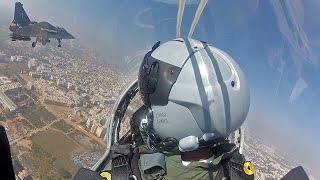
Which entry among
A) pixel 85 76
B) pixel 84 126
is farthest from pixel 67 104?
pixel 85 76

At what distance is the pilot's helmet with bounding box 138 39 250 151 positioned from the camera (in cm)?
150

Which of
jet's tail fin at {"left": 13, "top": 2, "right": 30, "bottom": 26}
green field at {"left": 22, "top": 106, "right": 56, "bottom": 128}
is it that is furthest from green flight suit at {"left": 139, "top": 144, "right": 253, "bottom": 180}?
jet's tail fin at {"left": 13, "top": 2, "right": 30, "bottom": 26}

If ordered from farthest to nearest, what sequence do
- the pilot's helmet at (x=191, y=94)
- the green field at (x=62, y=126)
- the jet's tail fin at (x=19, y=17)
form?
the jet's tail fin at (x=19, y=17), the green field at (x=62, y=126), the pilot's helmet at (x=191, y=94)

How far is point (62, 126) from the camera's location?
53.0 ft

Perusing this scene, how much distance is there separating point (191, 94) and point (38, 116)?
17323mm

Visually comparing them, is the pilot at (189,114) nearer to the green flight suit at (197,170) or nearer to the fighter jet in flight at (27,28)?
the green flight suit at (197,170)

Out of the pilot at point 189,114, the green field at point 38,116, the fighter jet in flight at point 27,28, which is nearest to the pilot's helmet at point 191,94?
the pilot at point 189,114

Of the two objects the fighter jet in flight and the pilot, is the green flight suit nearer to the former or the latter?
the pilot

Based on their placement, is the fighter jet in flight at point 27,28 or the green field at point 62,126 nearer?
the green field at point 62,126

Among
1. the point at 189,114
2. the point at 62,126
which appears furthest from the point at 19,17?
the point at 189,114

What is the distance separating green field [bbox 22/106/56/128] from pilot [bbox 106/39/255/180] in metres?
15.6

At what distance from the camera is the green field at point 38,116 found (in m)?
16.6

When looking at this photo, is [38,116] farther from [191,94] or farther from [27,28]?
[191,94]

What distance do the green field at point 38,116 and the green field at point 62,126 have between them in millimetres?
545
